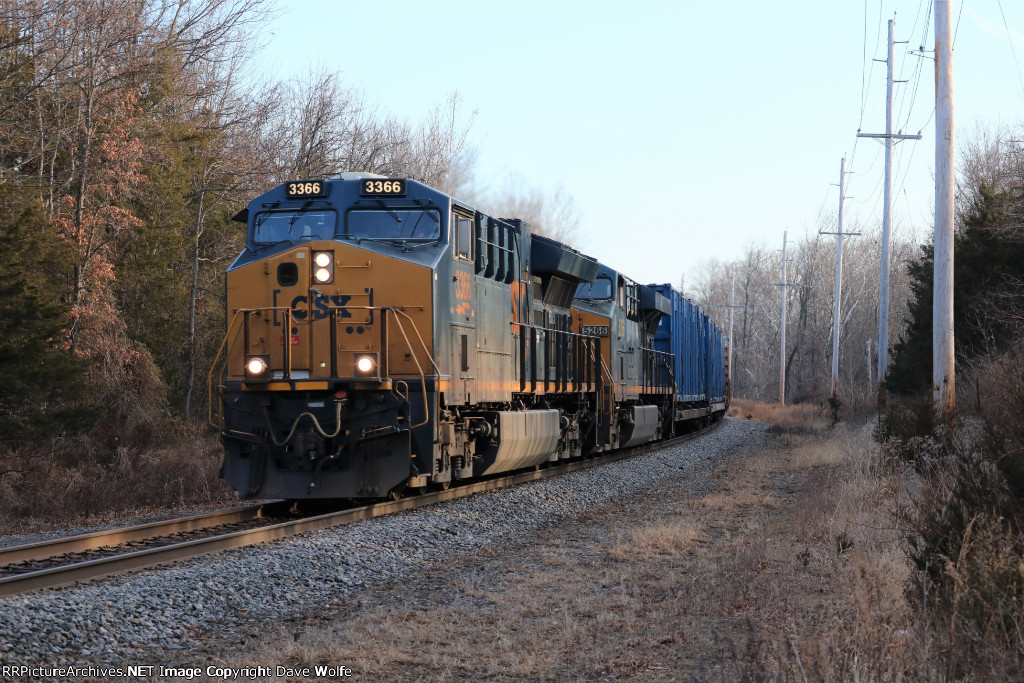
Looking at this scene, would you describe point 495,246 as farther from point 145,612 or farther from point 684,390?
point 684,390

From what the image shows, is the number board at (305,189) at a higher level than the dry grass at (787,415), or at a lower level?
higher

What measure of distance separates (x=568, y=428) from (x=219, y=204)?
15.2 metres

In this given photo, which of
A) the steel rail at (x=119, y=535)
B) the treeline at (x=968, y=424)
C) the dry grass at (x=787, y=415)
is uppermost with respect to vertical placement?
the treeline at (x=968, y=424)

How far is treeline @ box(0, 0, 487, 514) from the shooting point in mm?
17109

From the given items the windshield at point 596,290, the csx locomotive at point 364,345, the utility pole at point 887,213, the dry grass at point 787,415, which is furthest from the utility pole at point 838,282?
the csx locomotive at point 364,345

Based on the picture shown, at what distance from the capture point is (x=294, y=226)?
1155 centimetres

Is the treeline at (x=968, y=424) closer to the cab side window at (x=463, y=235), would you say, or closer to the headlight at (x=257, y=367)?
the cab side window at (x=463, y=235)

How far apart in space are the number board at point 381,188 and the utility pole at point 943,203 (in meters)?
8.48

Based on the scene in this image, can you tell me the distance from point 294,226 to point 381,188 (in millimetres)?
1158

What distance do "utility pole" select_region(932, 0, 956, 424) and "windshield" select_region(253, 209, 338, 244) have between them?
9.31 m

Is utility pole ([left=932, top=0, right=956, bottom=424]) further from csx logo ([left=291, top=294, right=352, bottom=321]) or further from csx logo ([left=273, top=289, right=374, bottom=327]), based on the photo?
csx logo ([left=291, top=294, right=352, bottom=321])

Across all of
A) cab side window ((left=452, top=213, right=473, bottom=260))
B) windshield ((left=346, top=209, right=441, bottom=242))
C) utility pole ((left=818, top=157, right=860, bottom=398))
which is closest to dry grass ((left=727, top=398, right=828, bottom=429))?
utility pole ((left=818, top=157, right=860, bottom=398))

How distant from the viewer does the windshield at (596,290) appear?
62.0 feet

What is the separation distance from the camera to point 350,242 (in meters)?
11.2
